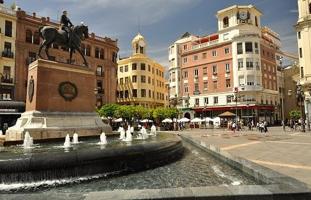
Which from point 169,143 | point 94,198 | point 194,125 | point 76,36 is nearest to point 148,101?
point 194,125

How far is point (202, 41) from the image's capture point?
68.4m

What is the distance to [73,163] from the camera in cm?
785

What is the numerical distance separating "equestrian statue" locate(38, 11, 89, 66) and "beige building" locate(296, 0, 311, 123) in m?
37.9

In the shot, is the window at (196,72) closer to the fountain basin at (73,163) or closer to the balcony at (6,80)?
the balcony at (6,80)

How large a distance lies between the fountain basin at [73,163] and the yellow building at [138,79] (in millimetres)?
60567

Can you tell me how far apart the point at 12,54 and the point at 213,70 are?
3963cm

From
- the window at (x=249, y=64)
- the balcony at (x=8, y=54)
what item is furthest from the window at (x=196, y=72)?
the balcony at (x=8, y=54)

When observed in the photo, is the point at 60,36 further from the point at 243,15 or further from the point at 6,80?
the point at 243,15

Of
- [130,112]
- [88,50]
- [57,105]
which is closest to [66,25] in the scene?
[57,105]

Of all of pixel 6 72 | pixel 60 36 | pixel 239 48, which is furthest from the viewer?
pixel 239 48

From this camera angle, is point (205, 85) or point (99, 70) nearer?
point (99, 70)

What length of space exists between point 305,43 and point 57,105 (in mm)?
42736

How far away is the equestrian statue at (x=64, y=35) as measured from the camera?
17.4m

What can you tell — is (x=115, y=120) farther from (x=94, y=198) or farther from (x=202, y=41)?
(x=94, y=198)
